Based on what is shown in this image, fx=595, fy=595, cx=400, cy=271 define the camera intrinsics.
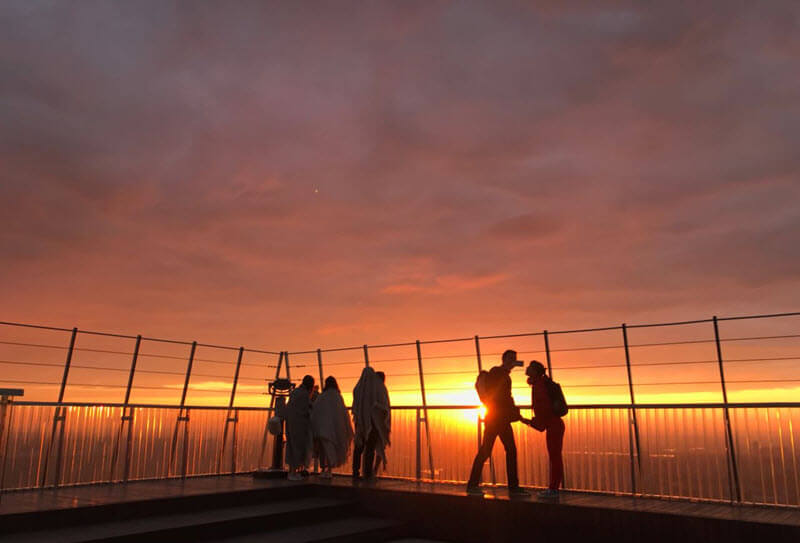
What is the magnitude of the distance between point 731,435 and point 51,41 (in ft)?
34.5

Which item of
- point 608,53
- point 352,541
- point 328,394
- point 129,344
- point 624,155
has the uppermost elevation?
point 608,53

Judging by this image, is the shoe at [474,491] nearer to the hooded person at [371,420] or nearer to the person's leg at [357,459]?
the hooded person at [371,420]

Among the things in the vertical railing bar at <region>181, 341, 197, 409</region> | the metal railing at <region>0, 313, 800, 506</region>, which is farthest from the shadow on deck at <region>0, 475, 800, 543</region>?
the vertical railing bar at <region>181, 341, 197, 409</region>

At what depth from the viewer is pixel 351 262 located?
13.9 metres

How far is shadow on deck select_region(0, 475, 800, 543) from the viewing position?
590cm

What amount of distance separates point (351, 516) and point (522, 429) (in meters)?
2.68

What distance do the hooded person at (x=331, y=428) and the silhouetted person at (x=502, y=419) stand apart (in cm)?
268

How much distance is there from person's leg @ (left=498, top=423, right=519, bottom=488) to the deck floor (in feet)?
0.94

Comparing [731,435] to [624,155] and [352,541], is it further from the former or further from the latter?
[624,155]

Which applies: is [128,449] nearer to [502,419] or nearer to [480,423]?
[480,423]

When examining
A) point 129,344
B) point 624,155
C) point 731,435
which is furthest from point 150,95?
point 731,435

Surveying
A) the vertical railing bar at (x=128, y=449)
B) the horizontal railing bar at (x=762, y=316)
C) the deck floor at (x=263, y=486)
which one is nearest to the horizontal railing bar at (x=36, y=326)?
the vertical railing bar at (x=128, y=449)

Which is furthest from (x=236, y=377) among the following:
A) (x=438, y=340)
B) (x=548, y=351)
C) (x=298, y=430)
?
(x=548, y=351)

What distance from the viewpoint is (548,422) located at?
7.60 meters
